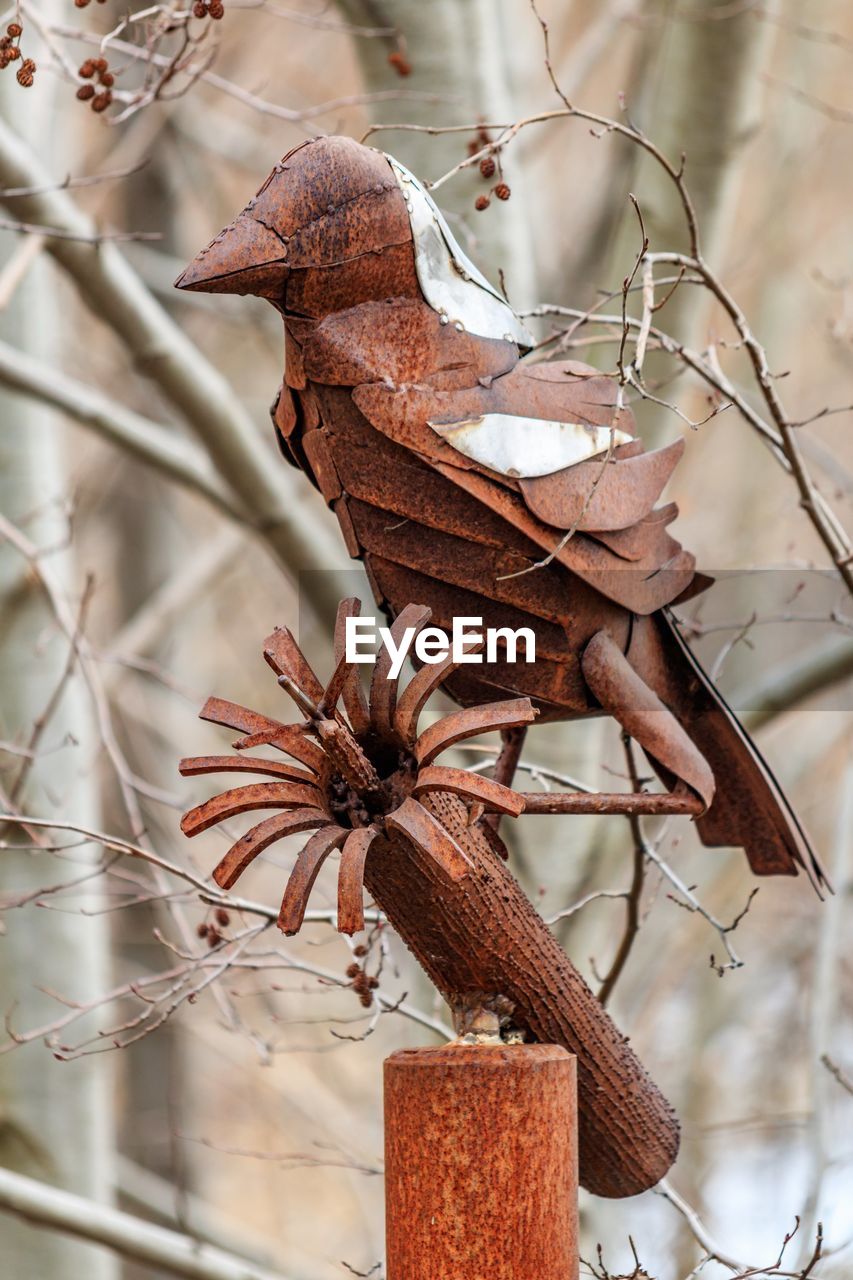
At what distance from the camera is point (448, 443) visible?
1328 millimetres

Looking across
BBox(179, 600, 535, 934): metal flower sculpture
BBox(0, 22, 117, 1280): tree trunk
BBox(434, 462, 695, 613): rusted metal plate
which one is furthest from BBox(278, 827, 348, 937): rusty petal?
BBox(0, 22, 117, 1280): tree trunk

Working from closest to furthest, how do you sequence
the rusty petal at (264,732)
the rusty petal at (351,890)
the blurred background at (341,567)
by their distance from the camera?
the rusty petal at (351,890), the rusty petal at (264,732), the blurred background at (341,567)

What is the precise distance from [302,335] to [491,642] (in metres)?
0.33

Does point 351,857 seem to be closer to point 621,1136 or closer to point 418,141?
point 621,1136

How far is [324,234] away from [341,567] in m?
1.62

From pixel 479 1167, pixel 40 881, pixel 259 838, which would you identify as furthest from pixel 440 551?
pixel 40 881

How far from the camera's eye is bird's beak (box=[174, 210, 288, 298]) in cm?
128

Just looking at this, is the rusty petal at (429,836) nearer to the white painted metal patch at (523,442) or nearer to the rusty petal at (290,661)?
the rusty petal at (290,661)

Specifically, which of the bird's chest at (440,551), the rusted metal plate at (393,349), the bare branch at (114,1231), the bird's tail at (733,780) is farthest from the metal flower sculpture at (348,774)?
the bare branch at (114,1231)

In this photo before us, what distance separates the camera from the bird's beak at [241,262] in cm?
128

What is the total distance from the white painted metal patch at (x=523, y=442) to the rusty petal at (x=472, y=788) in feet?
0.95

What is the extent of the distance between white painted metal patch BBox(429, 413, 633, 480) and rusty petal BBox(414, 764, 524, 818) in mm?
289

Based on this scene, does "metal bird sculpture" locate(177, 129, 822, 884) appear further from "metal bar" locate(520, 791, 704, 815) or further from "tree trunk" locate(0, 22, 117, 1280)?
"tree trunk" locate(0, 22, 117, 1280)

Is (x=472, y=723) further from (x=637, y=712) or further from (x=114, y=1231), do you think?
(x=114, y=1231)
